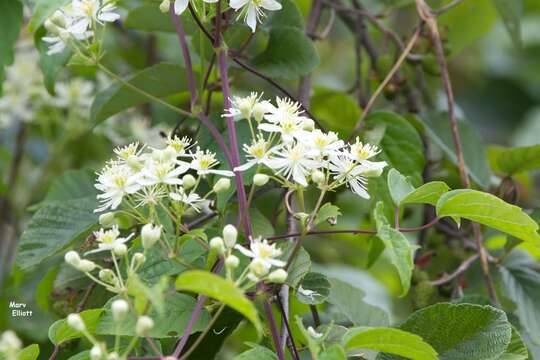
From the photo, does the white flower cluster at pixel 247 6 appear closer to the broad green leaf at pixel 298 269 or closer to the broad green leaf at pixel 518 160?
the broad green leaf at pixel 298 269

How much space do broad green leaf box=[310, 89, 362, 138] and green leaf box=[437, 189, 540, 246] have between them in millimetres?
581

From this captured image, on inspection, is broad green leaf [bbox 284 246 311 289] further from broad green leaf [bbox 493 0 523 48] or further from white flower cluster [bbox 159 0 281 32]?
broad green leaf [bbox 493 0 523 48]

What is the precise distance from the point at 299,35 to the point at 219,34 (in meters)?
0.19

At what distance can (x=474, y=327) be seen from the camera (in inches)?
31.7

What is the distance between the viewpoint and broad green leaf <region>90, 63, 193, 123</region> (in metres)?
1.03

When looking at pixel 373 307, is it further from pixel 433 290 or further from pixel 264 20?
pixel 264 20

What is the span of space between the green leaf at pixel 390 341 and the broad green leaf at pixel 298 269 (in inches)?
3.2

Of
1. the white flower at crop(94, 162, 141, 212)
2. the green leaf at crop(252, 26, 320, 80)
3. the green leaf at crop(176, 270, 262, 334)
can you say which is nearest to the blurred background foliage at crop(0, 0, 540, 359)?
the green leaf at crop(252, 26, 320, 80)

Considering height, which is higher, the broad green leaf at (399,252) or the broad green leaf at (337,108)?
the broad green leaf at (399,252)

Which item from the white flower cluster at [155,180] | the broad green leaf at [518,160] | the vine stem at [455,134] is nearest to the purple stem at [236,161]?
the white flower cluster at [155,180]

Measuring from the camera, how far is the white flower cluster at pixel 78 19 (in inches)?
34.2

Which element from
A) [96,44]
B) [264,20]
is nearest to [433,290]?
[264,20]

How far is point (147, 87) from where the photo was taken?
3.49 ft

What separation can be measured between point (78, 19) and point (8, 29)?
0.19m
